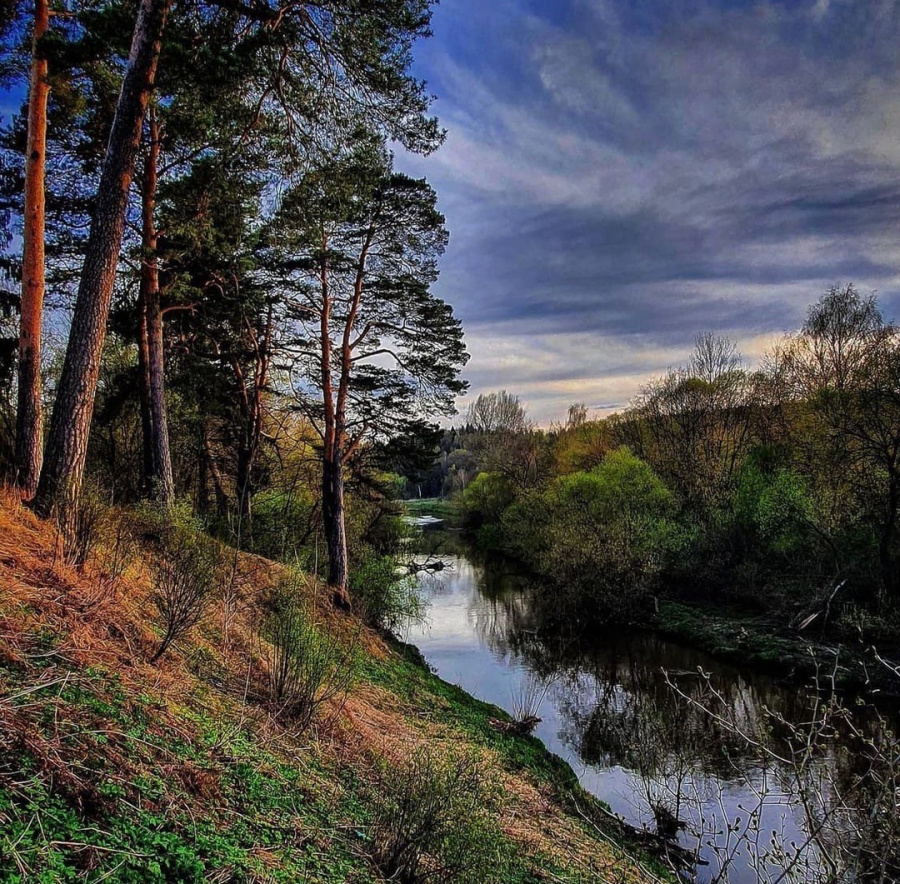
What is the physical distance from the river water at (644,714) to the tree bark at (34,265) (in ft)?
26.7

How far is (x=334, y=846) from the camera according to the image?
11.1 ft

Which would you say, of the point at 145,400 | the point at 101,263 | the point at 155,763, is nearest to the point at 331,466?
the point at 145,400

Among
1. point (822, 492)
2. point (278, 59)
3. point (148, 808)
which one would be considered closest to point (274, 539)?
point (278, 59)

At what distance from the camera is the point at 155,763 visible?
291 cm

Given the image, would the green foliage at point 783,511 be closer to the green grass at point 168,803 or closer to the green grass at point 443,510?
the green grass at point 168,803

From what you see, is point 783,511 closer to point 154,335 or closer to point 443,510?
point 154,335

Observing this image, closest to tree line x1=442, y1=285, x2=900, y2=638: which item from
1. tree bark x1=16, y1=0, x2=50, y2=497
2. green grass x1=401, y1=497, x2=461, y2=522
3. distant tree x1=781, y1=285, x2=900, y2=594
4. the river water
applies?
distant tree x1=781, y1=285, x2=900, y2=594

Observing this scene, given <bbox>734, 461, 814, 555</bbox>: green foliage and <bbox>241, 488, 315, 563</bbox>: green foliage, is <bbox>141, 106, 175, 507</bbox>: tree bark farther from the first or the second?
<bbox>734, 461, 814, 555</bbox>: green foliage

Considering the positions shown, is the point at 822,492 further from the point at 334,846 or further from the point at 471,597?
the point at 334,846

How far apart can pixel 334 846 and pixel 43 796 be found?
181 centimetres

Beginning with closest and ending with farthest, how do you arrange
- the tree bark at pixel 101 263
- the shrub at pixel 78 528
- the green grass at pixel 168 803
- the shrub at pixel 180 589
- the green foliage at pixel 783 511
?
the green grass at pixel 168 803
the shrub at pixel 180 589
the shrub at pixel 78 528
the tree bark at pixel 101 263
the green foliage at pixel 783 511

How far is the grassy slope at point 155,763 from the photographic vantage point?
2.29 meters

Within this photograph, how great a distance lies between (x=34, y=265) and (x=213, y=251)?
2.51 metres

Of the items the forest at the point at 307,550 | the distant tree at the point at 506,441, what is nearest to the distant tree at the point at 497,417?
the distant tree at the point at 506,441
